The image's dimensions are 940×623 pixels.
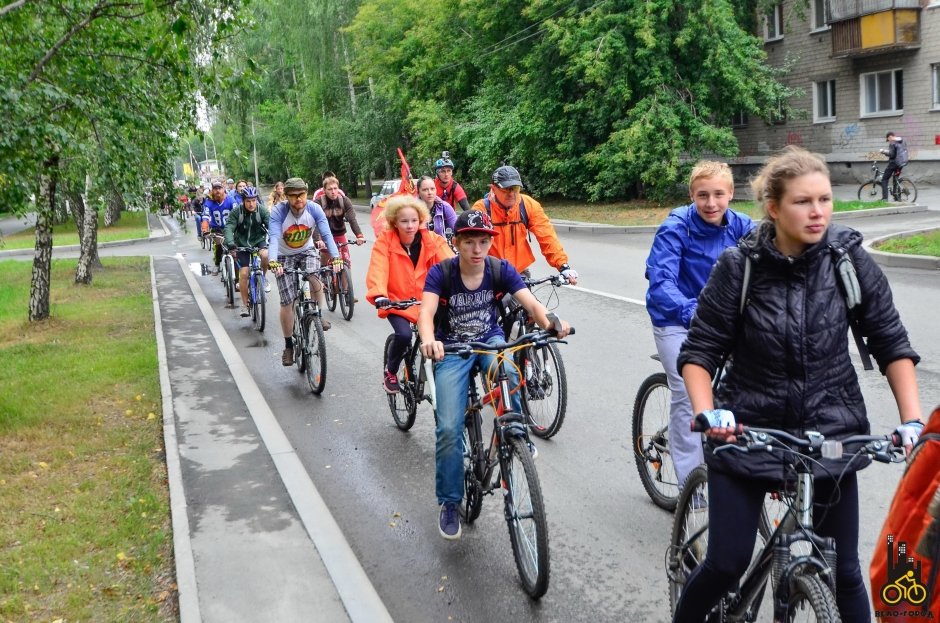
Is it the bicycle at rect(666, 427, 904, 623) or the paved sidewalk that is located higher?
the bicycle at rect(666, 427, 904, 623)

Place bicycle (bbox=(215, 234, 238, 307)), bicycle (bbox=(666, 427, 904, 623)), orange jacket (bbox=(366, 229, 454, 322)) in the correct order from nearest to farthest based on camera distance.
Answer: bicycle (bbox=(666, 427, 904, 623))
orange jacket (bbox=(366, 229, 454, 322))
bicycle (bbox=(215, 234, 238, 307))

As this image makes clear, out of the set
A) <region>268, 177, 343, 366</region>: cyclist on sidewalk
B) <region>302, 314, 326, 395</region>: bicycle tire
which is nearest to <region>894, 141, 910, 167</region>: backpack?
<region>268, 177, 343, 366</region>: cyclist on sidewalk

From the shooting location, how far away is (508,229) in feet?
27.3

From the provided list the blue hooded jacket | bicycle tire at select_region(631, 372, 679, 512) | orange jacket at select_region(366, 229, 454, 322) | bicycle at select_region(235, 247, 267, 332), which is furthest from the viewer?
bicycle at select_region(235, 247, 267, 332)

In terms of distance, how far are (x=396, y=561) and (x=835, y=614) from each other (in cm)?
275

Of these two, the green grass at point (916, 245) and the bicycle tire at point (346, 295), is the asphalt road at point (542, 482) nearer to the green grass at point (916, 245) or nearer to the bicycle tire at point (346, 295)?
the bicycle tire at point (346, 295)

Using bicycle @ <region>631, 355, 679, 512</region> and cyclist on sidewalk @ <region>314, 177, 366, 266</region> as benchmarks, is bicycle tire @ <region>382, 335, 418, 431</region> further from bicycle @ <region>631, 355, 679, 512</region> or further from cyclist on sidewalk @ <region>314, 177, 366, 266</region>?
cyclist on sidewalk @ <region>314, 177, 366, 266</region>

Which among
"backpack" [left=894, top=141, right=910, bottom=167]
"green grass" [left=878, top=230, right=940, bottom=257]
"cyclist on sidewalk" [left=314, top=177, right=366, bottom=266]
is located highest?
"backpack" [left=894, top=141, right=910, bottom=167]

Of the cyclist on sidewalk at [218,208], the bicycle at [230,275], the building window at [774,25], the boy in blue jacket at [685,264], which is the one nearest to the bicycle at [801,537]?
the boy in blue jacket at [685,264]

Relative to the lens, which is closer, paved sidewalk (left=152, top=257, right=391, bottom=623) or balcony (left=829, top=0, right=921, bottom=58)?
paved sidewalk (left=152, top=257, right=391, bottom=623)

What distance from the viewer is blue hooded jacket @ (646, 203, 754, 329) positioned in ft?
15.6

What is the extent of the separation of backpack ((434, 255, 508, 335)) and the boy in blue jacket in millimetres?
786

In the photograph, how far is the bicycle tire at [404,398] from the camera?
23.6ft
